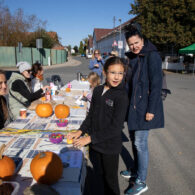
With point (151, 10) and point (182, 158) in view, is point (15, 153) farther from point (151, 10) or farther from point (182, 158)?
point (151, 10)

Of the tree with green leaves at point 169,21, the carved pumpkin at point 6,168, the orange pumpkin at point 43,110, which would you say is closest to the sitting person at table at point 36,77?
the orange pumpkin at point 43,110


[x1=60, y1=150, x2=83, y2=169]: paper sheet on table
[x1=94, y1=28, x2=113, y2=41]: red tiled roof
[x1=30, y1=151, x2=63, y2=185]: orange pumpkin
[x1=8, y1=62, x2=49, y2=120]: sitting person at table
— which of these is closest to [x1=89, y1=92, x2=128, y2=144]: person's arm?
[x1=60, y1=150, x2=83, y2=169]: paper sheet on table

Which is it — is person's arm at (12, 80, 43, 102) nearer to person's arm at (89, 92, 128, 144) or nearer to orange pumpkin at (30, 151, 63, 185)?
person's arm at (89, 92, 128, 144)

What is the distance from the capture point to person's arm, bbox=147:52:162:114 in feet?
6.86

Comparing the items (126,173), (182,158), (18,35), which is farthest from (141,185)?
(18,35)

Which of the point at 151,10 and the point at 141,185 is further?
the point at 151,10

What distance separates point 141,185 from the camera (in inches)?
99.4

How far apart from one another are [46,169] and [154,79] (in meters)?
1.46

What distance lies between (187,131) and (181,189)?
7.90 feet

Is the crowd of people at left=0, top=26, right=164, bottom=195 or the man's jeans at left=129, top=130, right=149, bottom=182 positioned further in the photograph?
the man's jeans at left=129, top=130, right=149, bottom=182

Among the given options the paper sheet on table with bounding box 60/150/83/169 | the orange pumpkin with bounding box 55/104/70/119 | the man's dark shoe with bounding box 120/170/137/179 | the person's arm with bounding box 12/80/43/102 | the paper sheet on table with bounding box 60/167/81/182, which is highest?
the person's arm with bounding box 12/80/43/102

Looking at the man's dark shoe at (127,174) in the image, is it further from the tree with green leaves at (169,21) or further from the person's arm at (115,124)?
the tree with green leaves at (169,21)

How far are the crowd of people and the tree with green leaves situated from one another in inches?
735

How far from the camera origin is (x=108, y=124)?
1805 millimetres
